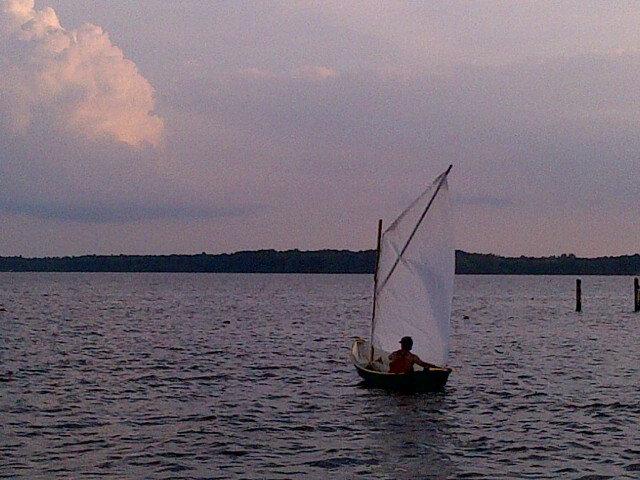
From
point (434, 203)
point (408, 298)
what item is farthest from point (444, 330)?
point (434, 203)

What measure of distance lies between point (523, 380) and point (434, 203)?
325 inches

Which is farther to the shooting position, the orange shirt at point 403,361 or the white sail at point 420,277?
the white sail at point 420,277

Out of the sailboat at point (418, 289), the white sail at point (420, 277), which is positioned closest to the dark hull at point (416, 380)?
the sailboat at point (418, 289)

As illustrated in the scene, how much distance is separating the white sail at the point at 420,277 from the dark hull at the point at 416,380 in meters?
1.33

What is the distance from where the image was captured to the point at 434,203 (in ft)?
82.2

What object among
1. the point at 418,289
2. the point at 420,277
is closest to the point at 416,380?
the point at 418,289

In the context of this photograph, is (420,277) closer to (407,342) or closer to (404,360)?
(407,342)

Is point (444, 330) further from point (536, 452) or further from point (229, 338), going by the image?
point (229, 338)

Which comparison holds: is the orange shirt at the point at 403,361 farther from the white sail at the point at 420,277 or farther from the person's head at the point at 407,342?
the white sail at the point at 420,277

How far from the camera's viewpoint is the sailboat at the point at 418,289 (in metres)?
25.0

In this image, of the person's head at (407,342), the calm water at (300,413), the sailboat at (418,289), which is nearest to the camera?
the calm water at (300,413)

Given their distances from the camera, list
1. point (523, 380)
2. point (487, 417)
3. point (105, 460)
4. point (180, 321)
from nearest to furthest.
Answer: point (105, 460), point (487, 417), point (523, 380), point (180, 321)

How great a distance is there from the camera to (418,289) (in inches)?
1014

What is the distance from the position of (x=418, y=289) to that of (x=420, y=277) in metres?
0.41
